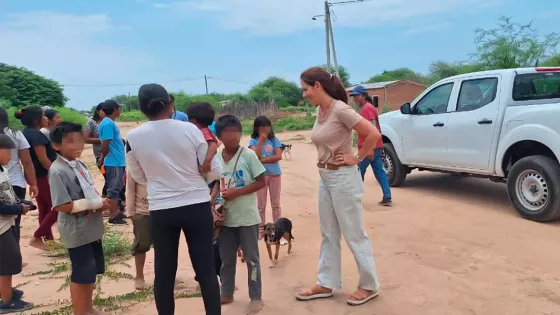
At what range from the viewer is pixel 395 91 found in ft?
142

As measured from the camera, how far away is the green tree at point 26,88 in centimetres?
3412

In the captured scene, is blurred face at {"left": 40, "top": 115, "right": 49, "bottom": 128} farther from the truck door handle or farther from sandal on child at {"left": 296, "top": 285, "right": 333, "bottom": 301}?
the truck door handle

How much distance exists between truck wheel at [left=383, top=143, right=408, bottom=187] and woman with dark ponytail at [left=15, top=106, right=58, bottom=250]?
554 centimetres

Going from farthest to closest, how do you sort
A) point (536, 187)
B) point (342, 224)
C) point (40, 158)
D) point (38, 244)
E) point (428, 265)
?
point (536, 187), point (38, 244), point (40, 158), point (428, 265), point (342, 224)

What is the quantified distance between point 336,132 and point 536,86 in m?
4.54

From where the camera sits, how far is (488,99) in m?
6.88

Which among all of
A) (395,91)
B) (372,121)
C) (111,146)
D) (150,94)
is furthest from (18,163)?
(395,91)

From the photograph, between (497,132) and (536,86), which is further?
(536,86)

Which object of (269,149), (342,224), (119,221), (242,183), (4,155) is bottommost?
(119,221)

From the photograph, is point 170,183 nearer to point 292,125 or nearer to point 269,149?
point 269,149

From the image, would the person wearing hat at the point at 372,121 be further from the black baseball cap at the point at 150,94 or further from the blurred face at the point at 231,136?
the black baseball cap at the point at 150,94

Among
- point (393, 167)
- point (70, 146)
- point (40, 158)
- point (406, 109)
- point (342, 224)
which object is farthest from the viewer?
point (393, 167)

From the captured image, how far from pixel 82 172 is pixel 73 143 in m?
0.24

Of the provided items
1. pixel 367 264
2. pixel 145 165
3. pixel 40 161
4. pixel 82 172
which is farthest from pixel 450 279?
pixel 40 161
